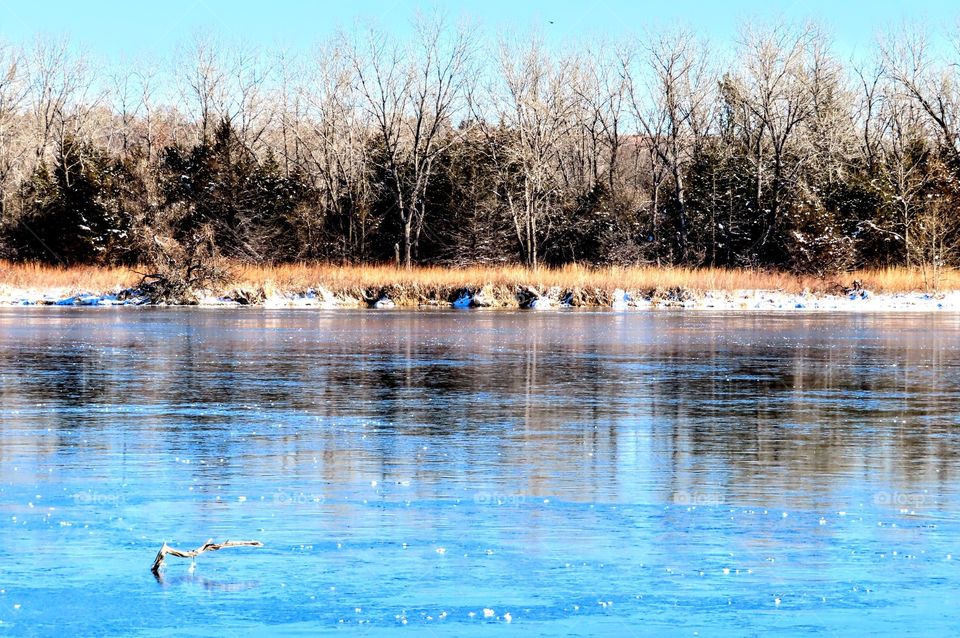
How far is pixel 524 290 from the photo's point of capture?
53438 millimetres

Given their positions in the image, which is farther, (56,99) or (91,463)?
(56,99)

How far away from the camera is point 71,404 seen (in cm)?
1590

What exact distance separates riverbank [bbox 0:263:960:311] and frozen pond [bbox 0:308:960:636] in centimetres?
3177

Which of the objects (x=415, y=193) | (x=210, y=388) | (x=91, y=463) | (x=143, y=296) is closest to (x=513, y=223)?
(x=415, y=193)

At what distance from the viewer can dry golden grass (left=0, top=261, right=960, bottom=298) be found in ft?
177

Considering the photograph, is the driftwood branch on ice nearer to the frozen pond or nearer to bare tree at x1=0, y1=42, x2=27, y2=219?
the frozen pond

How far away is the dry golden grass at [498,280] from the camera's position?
53844mm

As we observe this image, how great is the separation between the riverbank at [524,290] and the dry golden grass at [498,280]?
0.04m

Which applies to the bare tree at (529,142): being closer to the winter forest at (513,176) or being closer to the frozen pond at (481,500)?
the winter forest at (513,176)

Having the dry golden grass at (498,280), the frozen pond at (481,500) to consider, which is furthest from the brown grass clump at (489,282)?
the frozen pond at (481,500)

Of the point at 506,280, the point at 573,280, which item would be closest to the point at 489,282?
the point at 506,280

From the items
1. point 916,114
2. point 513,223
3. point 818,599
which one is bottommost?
point 818,599

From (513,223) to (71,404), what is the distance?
57351 mm

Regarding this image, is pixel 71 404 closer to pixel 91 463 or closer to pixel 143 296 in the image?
pixel 91 463
